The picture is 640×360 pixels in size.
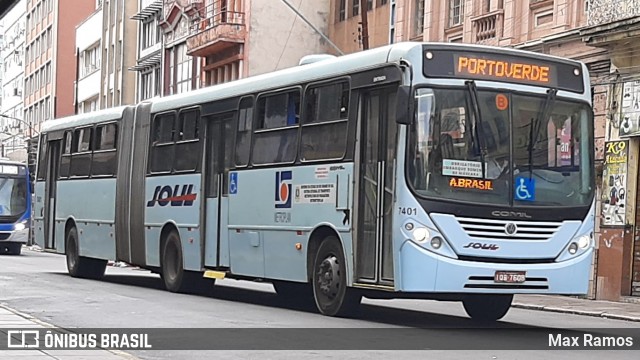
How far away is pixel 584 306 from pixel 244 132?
8.35m

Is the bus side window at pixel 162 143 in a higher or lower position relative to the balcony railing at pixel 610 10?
lower

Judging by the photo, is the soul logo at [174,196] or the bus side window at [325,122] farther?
the soul logo at [174,196]

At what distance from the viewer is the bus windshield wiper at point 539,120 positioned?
14609mm

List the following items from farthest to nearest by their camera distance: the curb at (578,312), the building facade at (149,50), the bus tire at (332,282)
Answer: the building facade at (149,50)
the curb at (578,312)
the bus tire at (332,282)

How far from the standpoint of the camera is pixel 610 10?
84.8 ft

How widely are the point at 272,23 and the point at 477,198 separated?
113 feet

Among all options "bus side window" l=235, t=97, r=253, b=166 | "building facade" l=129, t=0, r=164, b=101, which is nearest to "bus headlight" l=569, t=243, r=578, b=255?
"bus side window" l=235, t=97, r=253, b=166

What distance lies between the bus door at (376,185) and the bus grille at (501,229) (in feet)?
3.30

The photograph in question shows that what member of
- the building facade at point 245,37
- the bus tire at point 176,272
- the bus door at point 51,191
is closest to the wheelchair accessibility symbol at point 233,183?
the bus tire at point 176,272

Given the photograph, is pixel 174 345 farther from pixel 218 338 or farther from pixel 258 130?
pixel 258 130

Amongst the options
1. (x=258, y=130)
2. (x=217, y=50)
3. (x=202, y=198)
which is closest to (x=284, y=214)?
(x=258, y=130)

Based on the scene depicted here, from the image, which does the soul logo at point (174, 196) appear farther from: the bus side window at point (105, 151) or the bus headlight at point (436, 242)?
the bus headlight at point (436, 242)

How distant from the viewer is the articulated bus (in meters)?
14.2

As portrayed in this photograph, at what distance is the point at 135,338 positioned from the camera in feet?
42.1
